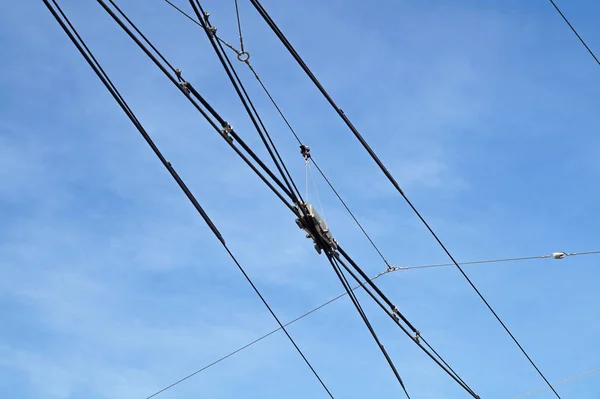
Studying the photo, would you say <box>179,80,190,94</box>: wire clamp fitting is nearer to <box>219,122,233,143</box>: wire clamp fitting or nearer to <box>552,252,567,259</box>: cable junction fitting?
<box>219,122,233,143</box>: wire clamp fitting

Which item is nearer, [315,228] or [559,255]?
A: [315,228]

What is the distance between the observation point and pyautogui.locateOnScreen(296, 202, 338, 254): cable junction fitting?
30.9 feet

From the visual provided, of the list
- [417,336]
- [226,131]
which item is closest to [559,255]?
[417,336]

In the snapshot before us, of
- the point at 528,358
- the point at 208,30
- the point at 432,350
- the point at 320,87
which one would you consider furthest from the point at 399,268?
the point at 208,30

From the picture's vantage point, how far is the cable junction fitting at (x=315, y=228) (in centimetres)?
941

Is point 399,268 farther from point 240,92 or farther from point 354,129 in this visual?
point 240,92

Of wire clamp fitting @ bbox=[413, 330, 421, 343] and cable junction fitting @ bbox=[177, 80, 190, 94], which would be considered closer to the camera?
cable junction fitting @ bbox=[177, 80, 190, 94]

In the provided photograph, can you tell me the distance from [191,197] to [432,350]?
198 inches

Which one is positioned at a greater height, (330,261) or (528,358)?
(528,358)

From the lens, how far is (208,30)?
26.7 ft

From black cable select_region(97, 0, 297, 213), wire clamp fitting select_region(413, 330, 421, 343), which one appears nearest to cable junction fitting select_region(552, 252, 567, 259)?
wire clamp fitting select_region(413, 330, 421, 343)

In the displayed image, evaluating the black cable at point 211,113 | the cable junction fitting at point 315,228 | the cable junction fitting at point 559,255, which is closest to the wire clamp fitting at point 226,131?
the black cable at point 211,113

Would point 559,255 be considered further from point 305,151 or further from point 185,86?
point 185,86

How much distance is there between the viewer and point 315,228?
9.55m
